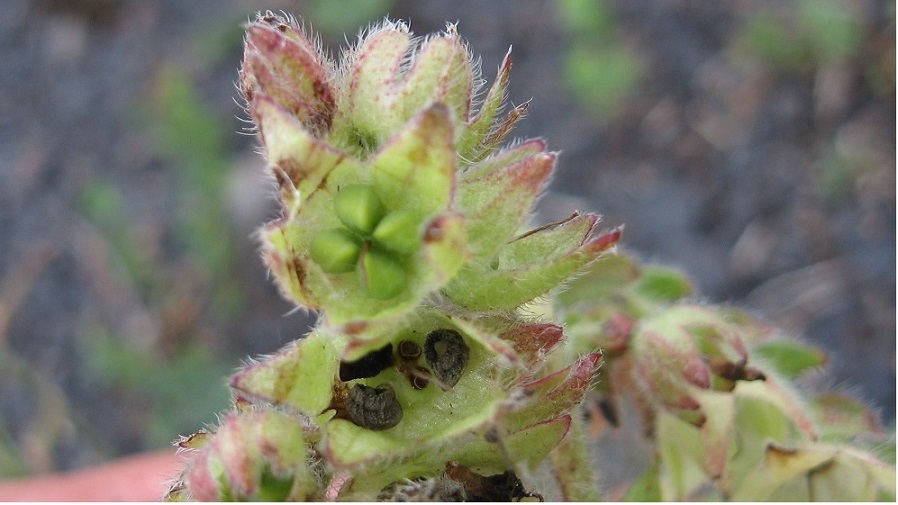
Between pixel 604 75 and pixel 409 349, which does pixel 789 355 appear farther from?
pixel 604 75

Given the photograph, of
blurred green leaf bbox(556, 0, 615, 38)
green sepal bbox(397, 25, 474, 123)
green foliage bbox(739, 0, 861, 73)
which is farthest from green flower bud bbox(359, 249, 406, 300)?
green foliage bbox(739, 0, 861, 73)

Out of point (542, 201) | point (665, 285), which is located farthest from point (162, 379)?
point (665, 285)

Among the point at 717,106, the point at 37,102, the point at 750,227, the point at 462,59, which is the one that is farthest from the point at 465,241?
the point at 37,102

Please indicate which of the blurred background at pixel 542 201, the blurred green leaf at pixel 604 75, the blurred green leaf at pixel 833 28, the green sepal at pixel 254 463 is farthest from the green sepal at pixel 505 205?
the blurred green leaf at pixel 833 28

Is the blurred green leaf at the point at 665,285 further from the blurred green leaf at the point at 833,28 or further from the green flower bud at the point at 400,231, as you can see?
the blurred green leaf at the point at 833,28

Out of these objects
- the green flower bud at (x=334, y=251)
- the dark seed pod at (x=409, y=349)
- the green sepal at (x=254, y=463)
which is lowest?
the green sepal at (x=254, y=463)

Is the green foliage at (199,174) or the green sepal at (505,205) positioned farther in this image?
the green foliage at (199,174)
